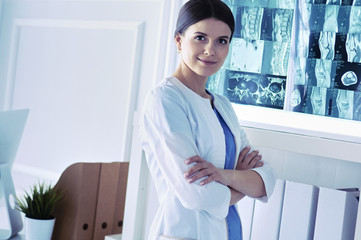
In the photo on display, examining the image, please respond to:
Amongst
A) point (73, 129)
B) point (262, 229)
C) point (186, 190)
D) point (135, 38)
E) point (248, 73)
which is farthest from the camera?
point (73, 129)

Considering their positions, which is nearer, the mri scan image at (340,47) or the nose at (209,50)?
the nose at (209,50)

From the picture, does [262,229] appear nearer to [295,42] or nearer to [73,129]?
[295,42]

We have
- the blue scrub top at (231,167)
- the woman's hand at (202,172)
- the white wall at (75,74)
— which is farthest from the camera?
the white wall at (75,74)

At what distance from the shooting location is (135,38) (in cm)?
190

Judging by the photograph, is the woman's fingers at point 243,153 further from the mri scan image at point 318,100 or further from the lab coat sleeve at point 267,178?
the mri scan image at point 318,100

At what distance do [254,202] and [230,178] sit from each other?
27 centimetres

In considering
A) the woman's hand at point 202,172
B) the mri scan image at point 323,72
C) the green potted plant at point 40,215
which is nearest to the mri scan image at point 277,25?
the mri scan image at point 323,72

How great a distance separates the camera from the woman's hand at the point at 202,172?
3.12 ft

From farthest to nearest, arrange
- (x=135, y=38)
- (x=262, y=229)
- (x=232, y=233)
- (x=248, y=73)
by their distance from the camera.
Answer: (x=135, y=38) < (x=248, y=73) < (x=262, y=229) < (x=232, y=233)

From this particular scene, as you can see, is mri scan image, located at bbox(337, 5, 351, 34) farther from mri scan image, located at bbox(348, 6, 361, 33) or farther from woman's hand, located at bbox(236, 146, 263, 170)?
woman's hand, located at bbox(236, 146, 263, 170)

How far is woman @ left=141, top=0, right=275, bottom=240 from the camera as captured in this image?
0.96 meters

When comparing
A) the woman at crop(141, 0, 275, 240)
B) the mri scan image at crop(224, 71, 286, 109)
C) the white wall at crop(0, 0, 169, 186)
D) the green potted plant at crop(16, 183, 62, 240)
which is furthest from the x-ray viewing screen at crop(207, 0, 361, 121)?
the green potted plant at crop(16, 183, 62, 240)

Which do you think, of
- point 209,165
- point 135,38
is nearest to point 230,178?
point 209,165

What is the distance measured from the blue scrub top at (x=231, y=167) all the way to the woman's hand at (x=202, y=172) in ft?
0.28
